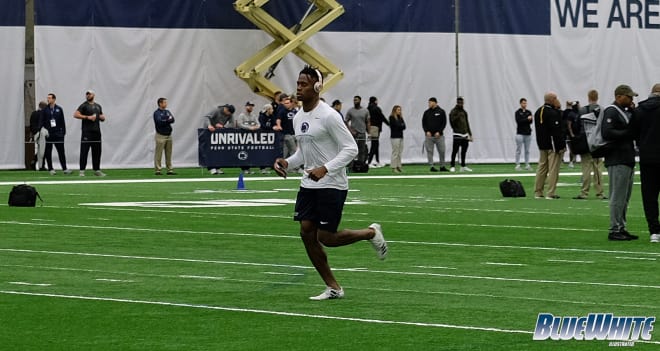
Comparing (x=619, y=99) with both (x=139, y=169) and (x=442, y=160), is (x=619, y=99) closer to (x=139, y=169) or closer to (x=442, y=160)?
(x=442, y=160)

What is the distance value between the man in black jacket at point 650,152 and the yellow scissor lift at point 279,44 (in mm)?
27149

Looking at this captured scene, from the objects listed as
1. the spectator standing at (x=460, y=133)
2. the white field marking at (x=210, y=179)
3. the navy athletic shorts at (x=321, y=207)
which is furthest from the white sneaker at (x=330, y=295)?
the spectator standing at (x=460, y=133)

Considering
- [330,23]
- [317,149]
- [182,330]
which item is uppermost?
[330,23]

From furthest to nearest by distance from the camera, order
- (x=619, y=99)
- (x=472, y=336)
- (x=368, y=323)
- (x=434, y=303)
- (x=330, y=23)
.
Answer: (x=330, y=23), (x=619, y=99), (x=434, y=303), (x=368, y=323), (x=472, y=336)

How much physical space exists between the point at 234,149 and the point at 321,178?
28.4m

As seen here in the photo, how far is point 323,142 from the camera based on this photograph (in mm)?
13883

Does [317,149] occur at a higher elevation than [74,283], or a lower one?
higher

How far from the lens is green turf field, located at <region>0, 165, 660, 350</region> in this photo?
11680 mm

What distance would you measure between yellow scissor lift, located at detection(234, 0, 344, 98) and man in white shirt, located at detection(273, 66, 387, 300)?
32609 mm

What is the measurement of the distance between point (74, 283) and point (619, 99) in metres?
8.35

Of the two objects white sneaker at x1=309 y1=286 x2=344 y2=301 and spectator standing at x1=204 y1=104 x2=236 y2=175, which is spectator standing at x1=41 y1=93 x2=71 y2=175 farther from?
white sneaker at x1=309 y1=286 x2=344 y2=301

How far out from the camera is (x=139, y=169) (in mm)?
46688

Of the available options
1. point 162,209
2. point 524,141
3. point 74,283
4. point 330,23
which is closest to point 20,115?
point 330,23

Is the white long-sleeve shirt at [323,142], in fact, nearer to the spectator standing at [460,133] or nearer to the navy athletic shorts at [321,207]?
the navy athletic shorts at [321,207]
